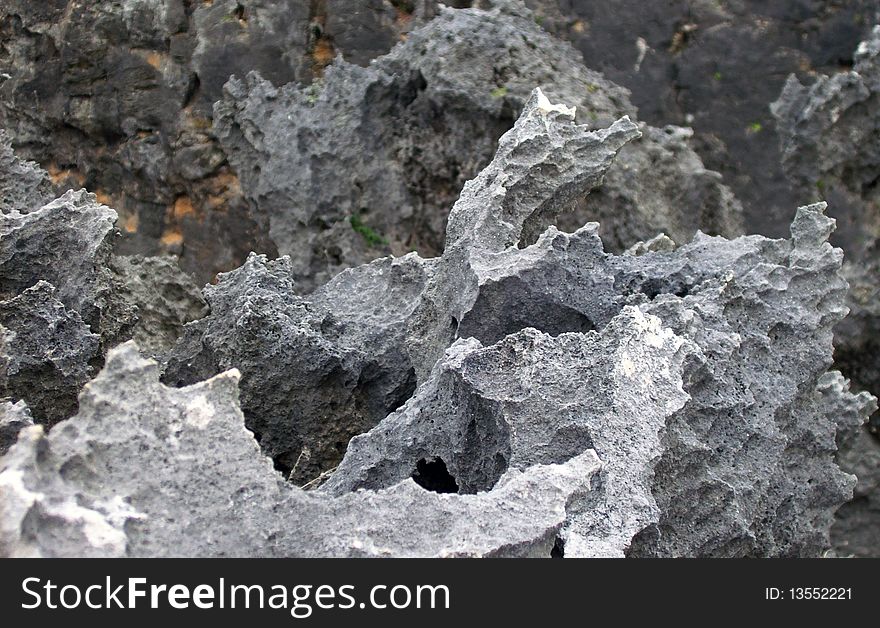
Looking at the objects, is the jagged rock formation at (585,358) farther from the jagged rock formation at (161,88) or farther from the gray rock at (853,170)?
the jagged rock formation at (161,88)

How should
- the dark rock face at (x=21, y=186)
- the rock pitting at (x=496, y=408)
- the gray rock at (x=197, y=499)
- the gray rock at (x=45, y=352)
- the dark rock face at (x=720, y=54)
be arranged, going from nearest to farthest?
1. the gray rock at (x=197, y=499)
2. the rock pitting at (x=496, y=408)
3. the gray rock at (x=45, y=352)
4. the dark rock face at (x=21, y=186)
5. the dark rock face at (x=720, y=54)

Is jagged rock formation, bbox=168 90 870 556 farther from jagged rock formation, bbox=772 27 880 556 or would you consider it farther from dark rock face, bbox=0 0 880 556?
jagged rock formation, bbox=772 27 880 556

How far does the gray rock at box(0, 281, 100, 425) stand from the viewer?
3.20 m

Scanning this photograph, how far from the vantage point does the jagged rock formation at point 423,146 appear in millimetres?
5531

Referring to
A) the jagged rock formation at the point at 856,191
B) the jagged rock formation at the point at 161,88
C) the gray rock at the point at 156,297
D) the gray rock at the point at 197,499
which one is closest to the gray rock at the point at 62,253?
the gray rock at the point at 156,297

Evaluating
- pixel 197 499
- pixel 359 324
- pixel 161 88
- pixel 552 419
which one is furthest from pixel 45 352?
pixel 161 88

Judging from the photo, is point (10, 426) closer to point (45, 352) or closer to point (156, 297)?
point (45, 352)

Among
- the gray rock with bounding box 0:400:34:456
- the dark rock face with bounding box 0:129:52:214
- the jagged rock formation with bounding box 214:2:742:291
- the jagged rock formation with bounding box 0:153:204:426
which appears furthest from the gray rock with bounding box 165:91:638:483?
the jagged rock formation with bounding box 214:2:742:291

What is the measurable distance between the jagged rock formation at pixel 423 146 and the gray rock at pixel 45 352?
8.24 feet

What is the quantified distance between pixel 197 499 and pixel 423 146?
3.98m

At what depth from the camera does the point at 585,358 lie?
2.72 metres

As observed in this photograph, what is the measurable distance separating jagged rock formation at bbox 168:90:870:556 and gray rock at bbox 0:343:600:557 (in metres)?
0.25

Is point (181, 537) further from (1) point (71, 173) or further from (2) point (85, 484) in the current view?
(1) point (71, 173)

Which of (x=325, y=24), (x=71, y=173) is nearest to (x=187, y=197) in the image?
(x=71, y=173)
